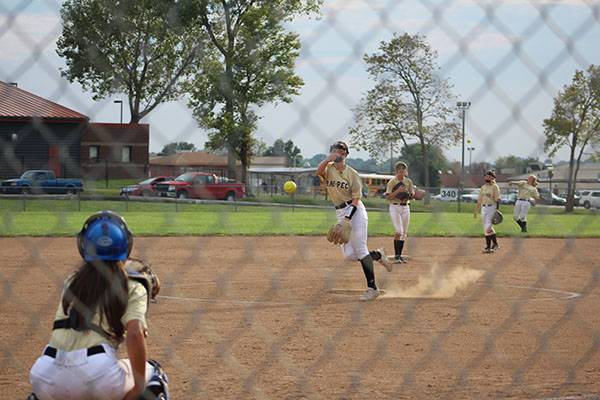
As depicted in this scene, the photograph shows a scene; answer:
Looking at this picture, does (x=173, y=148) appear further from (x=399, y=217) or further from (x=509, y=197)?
(x=509, y=197)

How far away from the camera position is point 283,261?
11234 millimetres

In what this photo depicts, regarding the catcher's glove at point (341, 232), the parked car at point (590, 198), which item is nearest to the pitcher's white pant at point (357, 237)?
the catcher's glove at point (341, 232)

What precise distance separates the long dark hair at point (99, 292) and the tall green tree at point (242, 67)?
678 mm

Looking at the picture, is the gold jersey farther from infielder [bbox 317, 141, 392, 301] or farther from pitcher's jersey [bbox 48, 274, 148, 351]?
pitcher's jersey [bbox 48, 274, 148, 351]

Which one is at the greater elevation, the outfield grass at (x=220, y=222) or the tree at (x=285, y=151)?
the tree at (x=285, y=151)

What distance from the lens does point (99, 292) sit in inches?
100

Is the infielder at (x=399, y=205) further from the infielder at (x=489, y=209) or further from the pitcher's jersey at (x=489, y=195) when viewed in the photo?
the pitcher's jersey at (x=489, y=195)

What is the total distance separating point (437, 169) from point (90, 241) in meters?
1.51

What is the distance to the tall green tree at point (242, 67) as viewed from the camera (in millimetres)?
2125

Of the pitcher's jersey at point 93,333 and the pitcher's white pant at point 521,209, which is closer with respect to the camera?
the pitcher's jersey at point 93,333

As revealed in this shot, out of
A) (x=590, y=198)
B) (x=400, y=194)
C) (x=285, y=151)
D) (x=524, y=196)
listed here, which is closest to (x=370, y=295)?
(x=400, y=194)

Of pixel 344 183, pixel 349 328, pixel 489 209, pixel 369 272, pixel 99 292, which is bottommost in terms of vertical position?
pixel 349 328

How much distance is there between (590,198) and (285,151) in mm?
41137

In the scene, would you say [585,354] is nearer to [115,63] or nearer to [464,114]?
[464,114]
